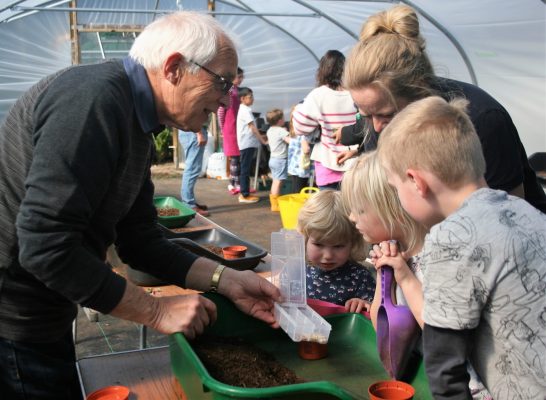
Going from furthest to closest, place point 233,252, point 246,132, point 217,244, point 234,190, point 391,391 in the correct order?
point 234,190
point 246,132
point 217,244
point 233,252
point 391,391

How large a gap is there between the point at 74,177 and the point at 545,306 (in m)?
0.95

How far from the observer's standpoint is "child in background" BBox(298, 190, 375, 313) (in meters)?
2.37

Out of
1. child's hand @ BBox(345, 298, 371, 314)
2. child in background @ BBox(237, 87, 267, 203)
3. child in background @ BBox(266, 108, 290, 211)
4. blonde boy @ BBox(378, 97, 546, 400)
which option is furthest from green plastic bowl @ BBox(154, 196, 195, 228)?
child in background @ BBox(237, 87, 267, 203)

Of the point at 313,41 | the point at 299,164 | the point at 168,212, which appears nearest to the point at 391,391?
the point at 168,212

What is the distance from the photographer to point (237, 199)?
904 centimetres

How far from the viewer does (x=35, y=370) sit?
166 cm

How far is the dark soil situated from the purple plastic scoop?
0.69 ft

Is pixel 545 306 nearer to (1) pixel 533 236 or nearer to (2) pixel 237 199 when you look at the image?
(1) pixel 533 236

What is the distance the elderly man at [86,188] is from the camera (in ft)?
4.44

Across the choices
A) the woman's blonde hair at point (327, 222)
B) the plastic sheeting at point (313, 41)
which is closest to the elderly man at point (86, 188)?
the woman's blonde hair at point (327, 222)

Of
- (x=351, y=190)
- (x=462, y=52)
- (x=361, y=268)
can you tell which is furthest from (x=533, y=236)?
(x=462, y=52)

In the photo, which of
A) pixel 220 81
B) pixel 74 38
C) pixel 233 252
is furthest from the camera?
pixel 74 38

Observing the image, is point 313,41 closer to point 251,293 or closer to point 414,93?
point 414,93

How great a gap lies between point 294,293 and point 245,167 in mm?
6854
